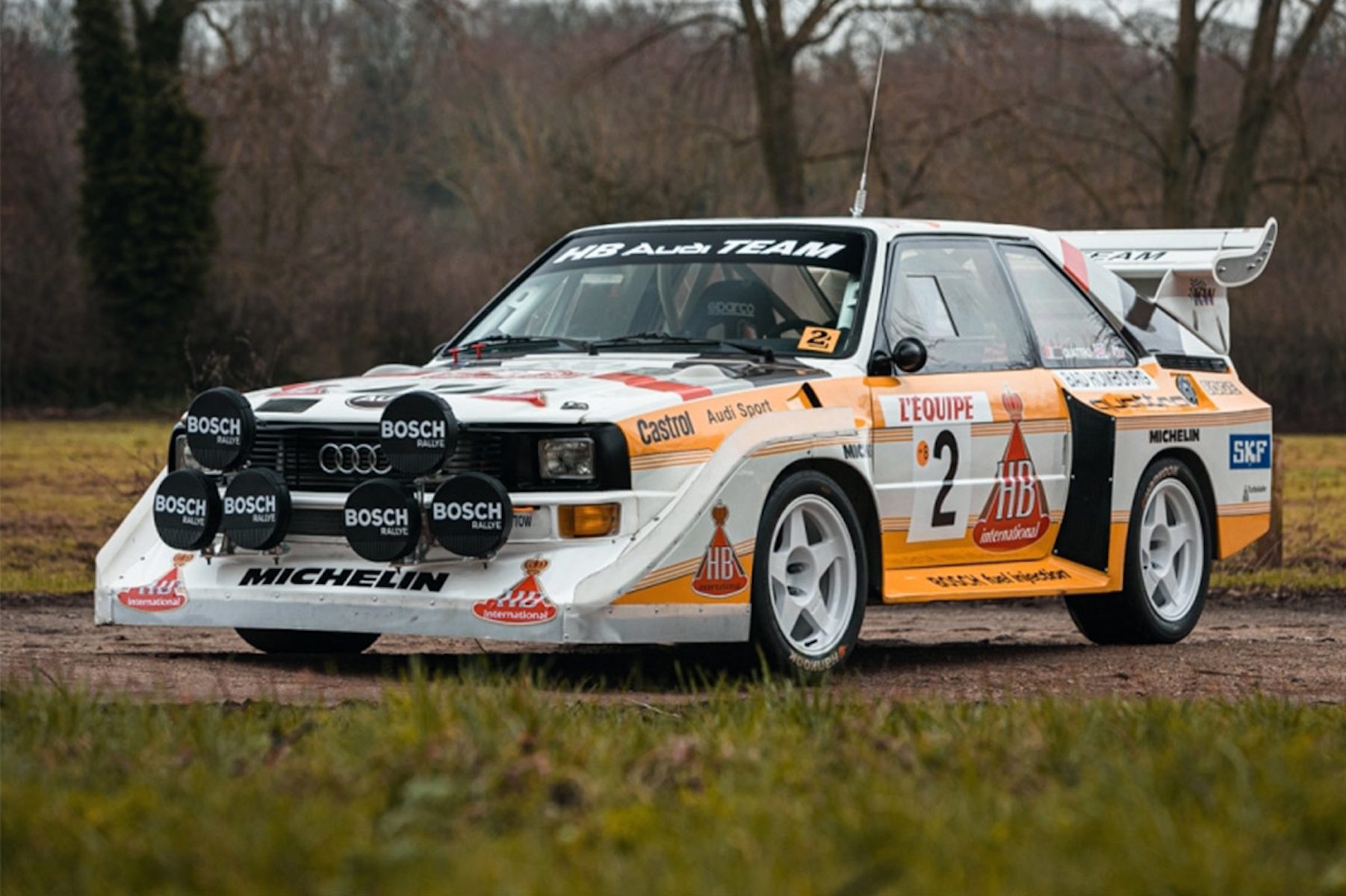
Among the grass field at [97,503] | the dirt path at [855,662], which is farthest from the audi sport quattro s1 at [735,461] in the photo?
the grass field at [97,503]

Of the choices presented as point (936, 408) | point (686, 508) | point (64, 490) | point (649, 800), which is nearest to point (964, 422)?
point (936, 408)

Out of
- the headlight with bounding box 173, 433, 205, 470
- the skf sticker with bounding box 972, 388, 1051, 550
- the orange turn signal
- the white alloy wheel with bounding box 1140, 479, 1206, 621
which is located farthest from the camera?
the white alloy wheel with bounding box 1140, 479, 1206, 621

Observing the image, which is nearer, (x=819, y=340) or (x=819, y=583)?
(x=819, y=583)

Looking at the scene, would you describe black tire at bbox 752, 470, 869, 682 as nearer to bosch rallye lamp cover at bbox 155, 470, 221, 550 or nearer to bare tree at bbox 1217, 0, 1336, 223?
bosch rallye lamp cover at bbox 155, 470, 221, 550

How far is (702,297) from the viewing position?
357 inches

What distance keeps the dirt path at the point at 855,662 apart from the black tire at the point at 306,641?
0.27ft

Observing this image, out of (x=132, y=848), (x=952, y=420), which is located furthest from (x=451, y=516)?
(x=132, y=848)

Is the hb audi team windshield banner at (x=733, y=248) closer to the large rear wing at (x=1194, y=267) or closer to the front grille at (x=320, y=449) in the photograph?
the front grille at (x=320, y=449)

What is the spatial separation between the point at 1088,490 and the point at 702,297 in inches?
78.1

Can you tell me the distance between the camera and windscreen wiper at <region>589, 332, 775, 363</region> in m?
8.72

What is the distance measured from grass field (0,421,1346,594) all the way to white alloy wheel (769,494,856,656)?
21.0 feet

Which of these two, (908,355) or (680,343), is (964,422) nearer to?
(908,355)

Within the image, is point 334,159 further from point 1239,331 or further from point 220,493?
point 220,493

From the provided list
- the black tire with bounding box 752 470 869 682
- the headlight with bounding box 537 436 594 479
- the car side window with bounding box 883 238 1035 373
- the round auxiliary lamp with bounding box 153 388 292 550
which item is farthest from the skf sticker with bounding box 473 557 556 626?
the car side window with bounding box 883 238 1035 373
